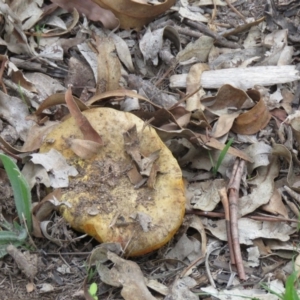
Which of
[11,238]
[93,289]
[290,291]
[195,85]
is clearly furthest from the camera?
[195,85]

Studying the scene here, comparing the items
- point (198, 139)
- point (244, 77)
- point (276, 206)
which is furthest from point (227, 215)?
point (244, 77)

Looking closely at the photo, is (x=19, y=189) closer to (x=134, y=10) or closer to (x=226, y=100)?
(x=226, y=100)

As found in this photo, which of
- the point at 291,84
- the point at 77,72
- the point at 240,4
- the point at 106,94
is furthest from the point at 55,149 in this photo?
the point at 240,4

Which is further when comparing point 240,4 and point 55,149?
point 240,4

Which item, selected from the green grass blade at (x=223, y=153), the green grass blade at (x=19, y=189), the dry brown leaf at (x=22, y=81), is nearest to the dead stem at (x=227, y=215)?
the green grass blade at (x=223, y=153)

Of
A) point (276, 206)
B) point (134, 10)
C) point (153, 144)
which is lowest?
point (276, 206)

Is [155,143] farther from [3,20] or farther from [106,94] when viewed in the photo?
[3,20]
